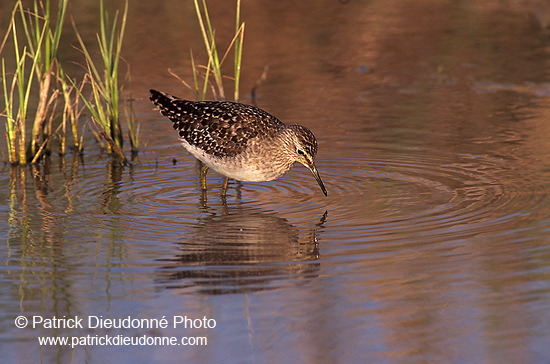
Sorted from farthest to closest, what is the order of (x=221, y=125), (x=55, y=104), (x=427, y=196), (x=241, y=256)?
(x=55, y=104) → (x=221, y=125) → (x=427, y=196) → (x=241, y=256)

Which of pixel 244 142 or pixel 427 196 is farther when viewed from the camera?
pixel 244 142

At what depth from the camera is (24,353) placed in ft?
20.1

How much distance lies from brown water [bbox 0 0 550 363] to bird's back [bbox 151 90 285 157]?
571 millimetres

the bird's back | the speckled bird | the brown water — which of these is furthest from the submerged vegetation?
the speckled bird

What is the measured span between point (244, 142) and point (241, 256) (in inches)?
95.5

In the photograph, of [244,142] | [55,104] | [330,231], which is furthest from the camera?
[55,104]

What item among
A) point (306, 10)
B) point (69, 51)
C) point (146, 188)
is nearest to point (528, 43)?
point (306, 10)

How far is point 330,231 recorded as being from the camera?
855 centimetres

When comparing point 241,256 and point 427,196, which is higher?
point 241,256

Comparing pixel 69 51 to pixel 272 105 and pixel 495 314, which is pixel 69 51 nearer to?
pixel 272 105

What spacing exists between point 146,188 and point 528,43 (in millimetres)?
9319

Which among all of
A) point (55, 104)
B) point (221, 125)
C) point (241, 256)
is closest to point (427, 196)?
point (221, 125)

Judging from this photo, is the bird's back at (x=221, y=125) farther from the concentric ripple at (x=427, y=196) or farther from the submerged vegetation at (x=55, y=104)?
the concentric ripple at (x=427, y=196)

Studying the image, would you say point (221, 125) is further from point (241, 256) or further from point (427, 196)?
point (241, 256)
